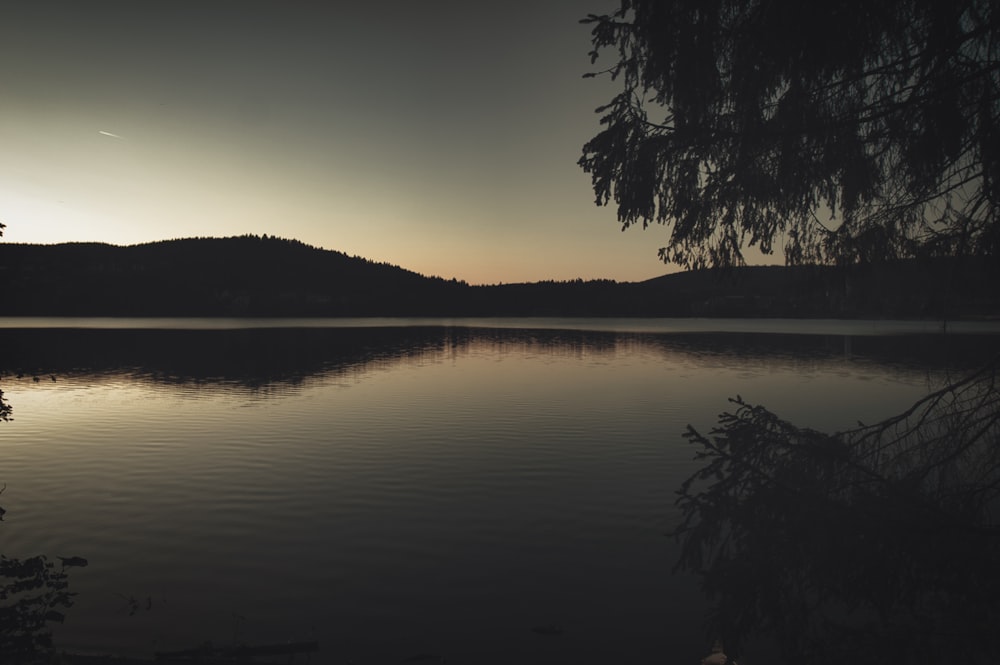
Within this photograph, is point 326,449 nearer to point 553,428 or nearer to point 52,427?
point 553,428

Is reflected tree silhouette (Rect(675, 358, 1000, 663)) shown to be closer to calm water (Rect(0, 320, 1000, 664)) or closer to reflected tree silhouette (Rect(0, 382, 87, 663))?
calm water (Rect(0, 320, 1000, 664))

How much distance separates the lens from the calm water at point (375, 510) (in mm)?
8766

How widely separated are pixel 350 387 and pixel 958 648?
34.1 m

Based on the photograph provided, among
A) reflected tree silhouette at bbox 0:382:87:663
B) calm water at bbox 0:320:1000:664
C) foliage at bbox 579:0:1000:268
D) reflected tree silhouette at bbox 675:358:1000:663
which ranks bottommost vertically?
calm water at bbox 0:320:1000:664

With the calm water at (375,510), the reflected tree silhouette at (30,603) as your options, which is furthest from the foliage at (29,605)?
the calm water at (375,510)

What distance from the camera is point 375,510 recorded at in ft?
46.1

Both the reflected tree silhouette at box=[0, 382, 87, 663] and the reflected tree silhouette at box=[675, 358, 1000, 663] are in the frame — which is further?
the reflected tree silhouette at box=[0, 382, 87, 663]

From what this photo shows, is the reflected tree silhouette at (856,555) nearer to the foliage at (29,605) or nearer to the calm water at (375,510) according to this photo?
the calm water at (375,510)

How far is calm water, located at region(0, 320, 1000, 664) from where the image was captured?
345 inches

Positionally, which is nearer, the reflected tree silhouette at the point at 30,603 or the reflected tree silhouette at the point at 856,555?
the reflected tree silhouette at the point at 856,555

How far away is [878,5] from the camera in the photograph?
5844 millimetres

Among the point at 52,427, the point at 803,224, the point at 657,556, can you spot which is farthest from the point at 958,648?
the point at 52,427

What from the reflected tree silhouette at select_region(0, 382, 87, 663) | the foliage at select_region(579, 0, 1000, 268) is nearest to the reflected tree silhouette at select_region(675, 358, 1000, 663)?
the foliage at select_region(579, 0, 1000, 268)

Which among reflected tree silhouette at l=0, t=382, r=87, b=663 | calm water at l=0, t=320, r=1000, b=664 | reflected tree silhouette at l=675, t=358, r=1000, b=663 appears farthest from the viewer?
calm water at l=0, t=320, r=1000, b=664
